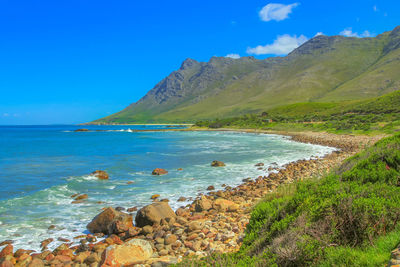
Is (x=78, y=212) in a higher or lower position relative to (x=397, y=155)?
lower

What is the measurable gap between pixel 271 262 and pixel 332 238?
1.25m

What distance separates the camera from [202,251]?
710cm

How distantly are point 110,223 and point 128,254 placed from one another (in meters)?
3.05

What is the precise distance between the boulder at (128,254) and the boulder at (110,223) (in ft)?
7.61

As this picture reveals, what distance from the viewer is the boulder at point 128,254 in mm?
6680

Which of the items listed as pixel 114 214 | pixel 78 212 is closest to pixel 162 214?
pixel 114 214

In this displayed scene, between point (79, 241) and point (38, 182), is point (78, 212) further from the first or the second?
point (38, 182)

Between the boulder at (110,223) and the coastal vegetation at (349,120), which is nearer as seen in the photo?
the boulder at (110,223)

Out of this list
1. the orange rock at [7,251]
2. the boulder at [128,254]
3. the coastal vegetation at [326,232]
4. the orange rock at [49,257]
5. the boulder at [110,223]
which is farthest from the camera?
the boulder at [110,223]

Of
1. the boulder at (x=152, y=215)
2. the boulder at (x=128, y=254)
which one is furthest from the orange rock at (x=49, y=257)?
the boulder at (x=152, y=215)

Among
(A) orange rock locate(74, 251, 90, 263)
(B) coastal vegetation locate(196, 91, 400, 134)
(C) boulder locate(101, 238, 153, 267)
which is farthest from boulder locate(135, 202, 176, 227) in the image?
(B) coastal vegetation locate(196, 91, 400, 134)

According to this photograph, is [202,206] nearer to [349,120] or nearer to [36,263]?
[36,263]

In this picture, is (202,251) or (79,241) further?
(79,241)

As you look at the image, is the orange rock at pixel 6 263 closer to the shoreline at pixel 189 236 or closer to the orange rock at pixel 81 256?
the shoreline at pixel 189 236
